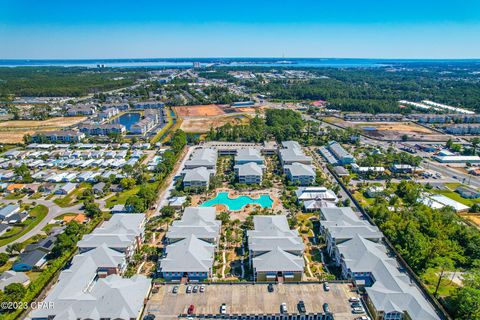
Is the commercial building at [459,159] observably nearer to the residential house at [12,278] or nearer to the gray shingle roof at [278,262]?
the gray shingle roof at [278,262]

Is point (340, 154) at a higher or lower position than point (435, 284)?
higher

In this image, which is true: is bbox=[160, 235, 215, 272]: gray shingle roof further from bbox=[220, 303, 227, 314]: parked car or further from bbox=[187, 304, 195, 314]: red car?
bbox=[220, 303, 227, 314]: parked car

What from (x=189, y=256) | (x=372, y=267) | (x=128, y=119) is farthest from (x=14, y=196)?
(x=128, y=119)

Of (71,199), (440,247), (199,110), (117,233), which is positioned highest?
(199,110)

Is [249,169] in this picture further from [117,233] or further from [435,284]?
[435,284]

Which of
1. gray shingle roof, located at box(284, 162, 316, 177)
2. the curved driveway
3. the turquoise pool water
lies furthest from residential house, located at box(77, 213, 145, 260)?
gray shingle roof, located at box(284, 162, 316, 177)

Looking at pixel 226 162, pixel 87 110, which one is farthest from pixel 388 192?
pixel 87 110
